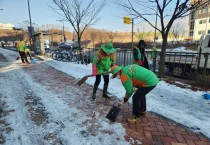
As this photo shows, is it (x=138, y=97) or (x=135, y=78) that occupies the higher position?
(x=135, y=78)

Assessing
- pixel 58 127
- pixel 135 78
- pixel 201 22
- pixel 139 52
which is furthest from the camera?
pixel 201 22

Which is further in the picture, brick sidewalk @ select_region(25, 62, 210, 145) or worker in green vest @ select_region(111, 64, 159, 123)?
worker in green vest @ select_region(111, 64, 159, 123)

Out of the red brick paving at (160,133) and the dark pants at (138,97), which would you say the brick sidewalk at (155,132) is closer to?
the red brick paving at (160,133)

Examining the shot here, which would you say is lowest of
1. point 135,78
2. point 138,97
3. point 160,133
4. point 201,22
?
point 160,133

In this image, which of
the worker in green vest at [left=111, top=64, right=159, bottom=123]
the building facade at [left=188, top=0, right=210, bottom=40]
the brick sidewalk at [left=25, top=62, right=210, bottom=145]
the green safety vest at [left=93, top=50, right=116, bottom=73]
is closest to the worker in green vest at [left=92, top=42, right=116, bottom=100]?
the green safety vest at [left=93, top=50, right=116, bottom=73]

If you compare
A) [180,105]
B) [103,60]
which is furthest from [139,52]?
[180,105]

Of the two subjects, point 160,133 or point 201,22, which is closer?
point 160,133

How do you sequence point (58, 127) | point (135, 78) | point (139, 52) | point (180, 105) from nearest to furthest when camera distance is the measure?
point (135, 78) → point (58, 127) → point (180, 105) → point (139, 52)

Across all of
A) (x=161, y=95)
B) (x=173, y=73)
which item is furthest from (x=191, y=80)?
(x=161, y=95)

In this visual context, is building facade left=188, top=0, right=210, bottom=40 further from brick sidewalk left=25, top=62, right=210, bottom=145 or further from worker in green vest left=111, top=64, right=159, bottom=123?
worker in green vest left=111, top=64, right=159, bottom=123

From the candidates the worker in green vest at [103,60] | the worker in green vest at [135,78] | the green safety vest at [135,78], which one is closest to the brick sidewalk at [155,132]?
the worker in green vest at [135,78]

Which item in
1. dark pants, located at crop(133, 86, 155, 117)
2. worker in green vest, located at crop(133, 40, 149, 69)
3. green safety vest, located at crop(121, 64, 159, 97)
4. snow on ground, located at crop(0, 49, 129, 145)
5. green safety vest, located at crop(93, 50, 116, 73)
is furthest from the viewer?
worker in green vest, located at crop(133, 40, 149, 69)

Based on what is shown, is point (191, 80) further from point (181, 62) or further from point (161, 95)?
point (161, 95)

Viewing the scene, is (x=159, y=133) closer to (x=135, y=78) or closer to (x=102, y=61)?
(x=135, y=78)
